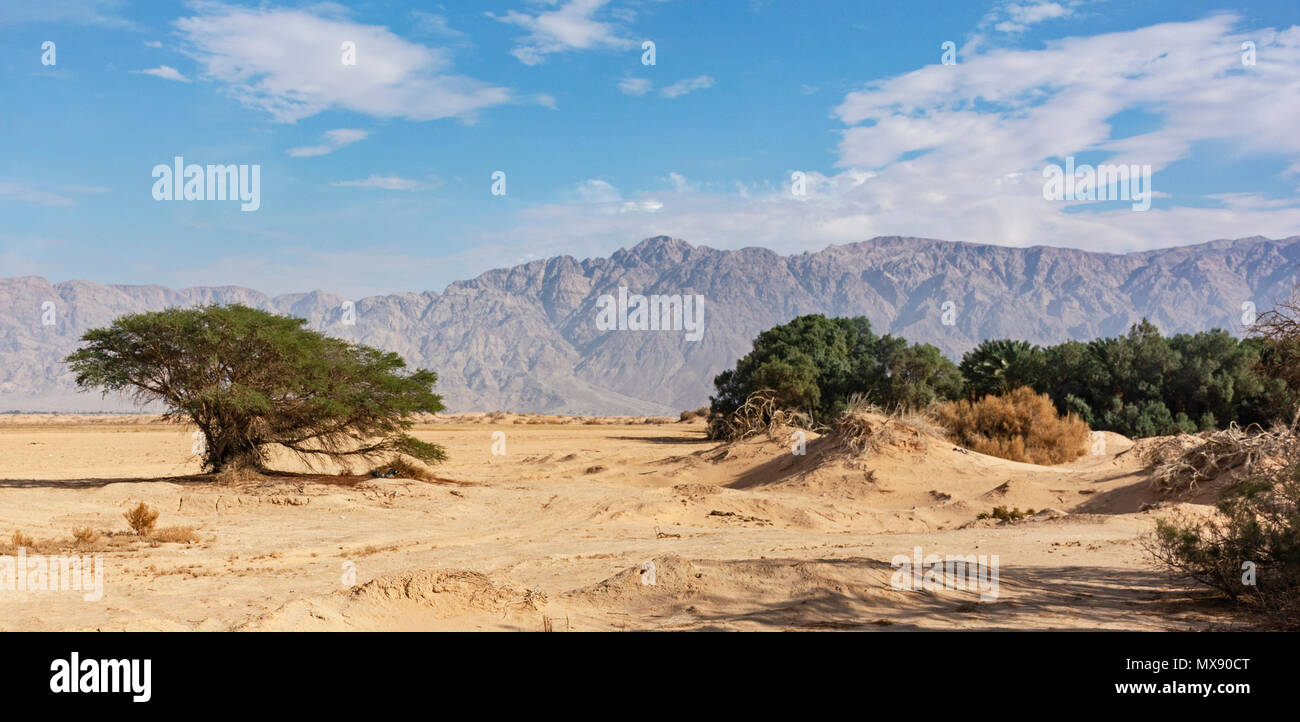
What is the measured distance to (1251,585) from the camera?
8859 millimetres

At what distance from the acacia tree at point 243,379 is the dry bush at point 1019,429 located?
16897 mm

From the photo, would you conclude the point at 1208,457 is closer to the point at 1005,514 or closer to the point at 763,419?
the point at 1005,514

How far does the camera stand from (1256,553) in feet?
29.5

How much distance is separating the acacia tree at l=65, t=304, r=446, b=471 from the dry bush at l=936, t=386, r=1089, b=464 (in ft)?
55.4

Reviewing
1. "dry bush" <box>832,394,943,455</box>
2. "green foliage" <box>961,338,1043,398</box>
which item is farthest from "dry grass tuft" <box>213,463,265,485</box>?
"green foliage" <box>961,338,1043,398</box>

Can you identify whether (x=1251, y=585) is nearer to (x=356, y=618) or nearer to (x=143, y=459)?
(x=356, y=618)

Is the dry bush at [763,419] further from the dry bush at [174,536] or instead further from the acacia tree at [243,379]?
the dry bush at [174,536]

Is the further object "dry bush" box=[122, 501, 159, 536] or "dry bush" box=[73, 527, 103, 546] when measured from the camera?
"dry bush" box=[122, 501, 159, 536]

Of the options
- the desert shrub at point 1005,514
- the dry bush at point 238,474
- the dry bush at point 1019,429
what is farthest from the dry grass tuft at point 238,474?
the dry bush at point 1019,429

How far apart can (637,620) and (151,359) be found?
680 inches

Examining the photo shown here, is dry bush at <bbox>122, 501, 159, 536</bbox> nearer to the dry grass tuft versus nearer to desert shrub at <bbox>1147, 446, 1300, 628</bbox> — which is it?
the dry grass tuft

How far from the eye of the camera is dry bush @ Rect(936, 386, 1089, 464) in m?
26.4

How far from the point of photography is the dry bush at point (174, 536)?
14.5 m
